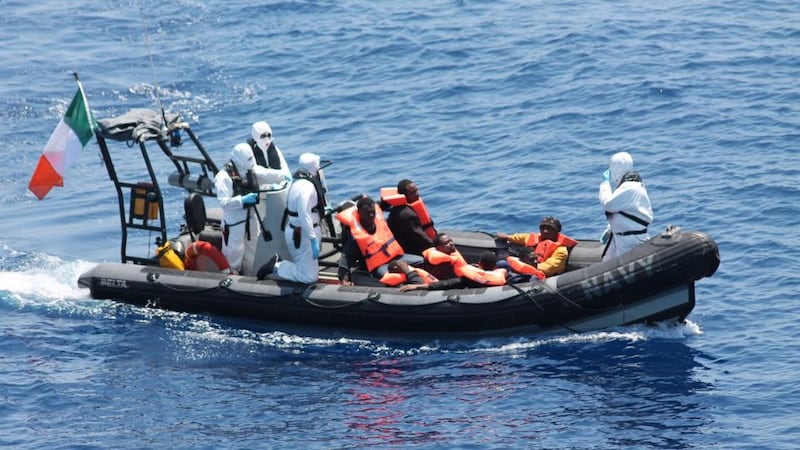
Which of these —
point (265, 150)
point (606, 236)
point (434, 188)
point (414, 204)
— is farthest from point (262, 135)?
point (434, 188)

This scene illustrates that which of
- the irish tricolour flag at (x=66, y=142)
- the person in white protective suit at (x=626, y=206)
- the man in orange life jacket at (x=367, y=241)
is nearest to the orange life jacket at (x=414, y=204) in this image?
the man in orange life jacket at (x=367, y=241)

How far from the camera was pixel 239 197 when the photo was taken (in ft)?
55.2

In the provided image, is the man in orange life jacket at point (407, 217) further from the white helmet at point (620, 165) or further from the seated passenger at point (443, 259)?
the white helmet at point (620, 165)

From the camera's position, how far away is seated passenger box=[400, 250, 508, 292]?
16219 mm

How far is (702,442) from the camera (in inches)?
527

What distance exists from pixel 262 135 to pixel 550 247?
4071mm

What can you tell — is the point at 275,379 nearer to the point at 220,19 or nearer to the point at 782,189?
the point at 782,189

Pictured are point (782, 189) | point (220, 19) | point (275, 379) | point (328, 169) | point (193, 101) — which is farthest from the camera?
point (220, 19)

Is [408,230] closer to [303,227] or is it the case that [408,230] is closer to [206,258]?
[303,227]

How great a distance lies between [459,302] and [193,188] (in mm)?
4460

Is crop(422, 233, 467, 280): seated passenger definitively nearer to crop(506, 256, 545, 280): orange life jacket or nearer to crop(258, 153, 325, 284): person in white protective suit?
crop(506, 256, 545, 280): orange life jacket

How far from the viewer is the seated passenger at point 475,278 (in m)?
16.2

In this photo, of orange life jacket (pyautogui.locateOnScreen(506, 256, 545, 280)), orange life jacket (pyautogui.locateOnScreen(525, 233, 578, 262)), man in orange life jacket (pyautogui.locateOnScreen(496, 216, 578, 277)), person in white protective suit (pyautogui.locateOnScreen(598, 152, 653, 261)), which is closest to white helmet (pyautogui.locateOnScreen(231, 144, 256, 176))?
man in orange life jacket (pyautogui.locateOnScreen(496, 216, 578, 277))

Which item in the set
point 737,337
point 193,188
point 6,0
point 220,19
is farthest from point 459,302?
point 6,0
